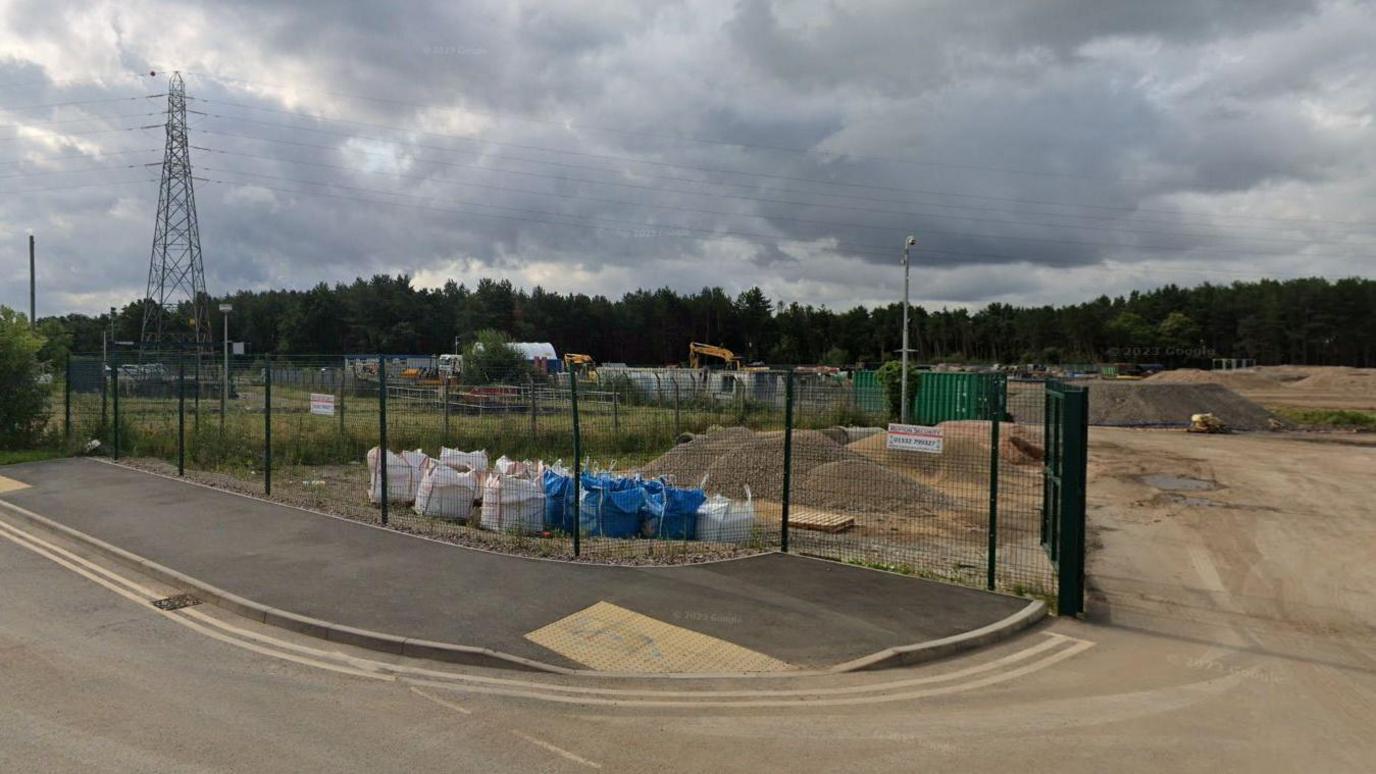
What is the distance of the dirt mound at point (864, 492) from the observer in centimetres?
1472

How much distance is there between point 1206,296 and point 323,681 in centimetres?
15586

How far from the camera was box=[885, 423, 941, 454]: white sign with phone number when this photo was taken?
912cm

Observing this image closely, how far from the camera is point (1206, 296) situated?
133 m

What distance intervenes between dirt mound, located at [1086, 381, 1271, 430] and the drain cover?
41.2 metres

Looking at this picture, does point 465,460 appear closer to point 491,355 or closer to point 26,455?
point 26,455

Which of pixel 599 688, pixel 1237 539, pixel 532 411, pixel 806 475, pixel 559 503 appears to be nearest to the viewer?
pixel 599 688

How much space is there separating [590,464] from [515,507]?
3.66 metres

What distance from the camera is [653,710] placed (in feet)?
18.1

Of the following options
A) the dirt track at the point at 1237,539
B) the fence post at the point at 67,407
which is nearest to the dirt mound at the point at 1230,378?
the dirt track at the point at 1237,539

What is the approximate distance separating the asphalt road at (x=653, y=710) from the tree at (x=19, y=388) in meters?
15.0

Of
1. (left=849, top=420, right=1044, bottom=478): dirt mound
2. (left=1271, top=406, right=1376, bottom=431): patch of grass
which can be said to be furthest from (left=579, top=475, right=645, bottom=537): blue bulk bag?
(left=1271, top=406, right=1376, bottom=431): patch of grass

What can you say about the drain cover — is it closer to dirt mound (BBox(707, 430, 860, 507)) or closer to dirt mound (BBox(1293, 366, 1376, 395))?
dirt mound (BBox(707, 430, 860, 507))

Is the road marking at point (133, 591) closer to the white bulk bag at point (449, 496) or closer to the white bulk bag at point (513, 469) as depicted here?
the white bulk bag at point (449, 496)

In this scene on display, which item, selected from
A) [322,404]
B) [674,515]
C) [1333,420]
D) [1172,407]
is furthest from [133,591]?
[1333,420]
